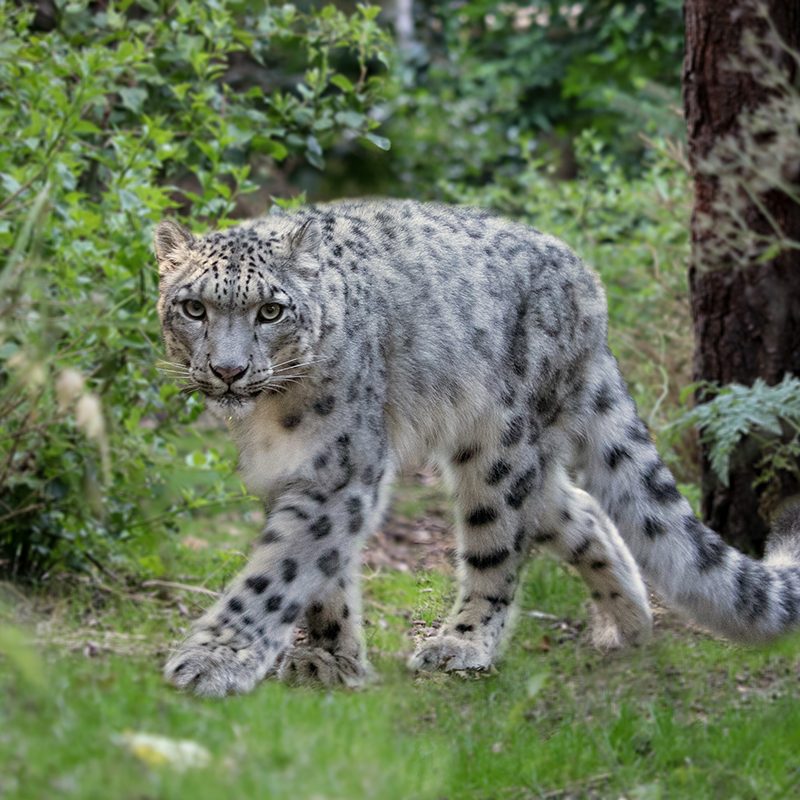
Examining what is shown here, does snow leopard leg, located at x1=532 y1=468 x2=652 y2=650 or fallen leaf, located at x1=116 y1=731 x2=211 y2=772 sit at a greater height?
fallen leaf, located at x1=116 y1=731 x2=211 y2=772

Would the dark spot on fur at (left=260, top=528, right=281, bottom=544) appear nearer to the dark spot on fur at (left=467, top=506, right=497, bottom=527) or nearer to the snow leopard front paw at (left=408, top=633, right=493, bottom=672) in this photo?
the snow leopard front paw at (left=408, top=633, right=493, bottom=672)

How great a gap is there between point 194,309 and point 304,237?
54 centimetres

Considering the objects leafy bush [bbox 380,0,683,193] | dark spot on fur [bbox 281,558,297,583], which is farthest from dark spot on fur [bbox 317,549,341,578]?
leafy bush [bbox 380,0,683,193]

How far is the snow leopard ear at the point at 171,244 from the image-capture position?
19.1ft

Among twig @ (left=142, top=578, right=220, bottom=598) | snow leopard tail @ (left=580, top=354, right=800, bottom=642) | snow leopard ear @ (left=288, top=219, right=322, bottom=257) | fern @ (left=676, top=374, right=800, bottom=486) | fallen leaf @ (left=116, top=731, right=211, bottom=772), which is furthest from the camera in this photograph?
twig @ (left=142, top=578, right=220, bottom=598)

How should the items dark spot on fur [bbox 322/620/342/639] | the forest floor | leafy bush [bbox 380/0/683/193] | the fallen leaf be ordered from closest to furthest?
the fallen leaf → the forest floor → dark spot on fur [bbox 322/620/342/639] → leafy bush [bbox 380/0/683/193]

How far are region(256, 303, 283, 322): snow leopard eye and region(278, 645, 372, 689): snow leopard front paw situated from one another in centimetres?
143

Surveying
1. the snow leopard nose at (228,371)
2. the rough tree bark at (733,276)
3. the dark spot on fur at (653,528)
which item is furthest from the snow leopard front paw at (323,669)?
the rough tree bark at (733,276)

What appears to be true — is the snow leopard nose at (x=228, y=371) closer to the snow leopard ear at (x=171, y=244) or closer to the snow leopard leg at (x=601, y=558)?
the snow leopard ear at (x=171, y=244)

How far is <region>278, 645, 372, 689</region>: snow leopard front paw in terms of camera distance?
5.84 metres

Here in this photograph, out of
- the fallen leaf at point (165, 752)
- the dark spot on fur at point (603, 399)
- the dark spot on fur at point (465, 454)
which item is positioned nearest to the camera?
the fallen leaf at point (165, 752)

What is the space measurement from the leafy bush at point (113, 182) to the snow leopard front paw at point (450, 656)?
63.5 inches

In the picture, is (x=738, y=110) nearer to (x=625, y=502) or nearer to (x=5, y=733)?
(x=625, y=502)

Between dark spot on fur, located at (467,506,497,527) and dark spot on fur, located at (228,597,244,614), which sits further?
dark spot on fur, located at (467,506,497,527)
